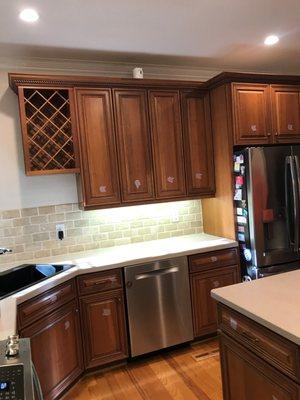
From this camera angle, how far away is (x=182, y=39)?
2768 millimetres

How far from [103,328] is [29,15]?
2.31 m

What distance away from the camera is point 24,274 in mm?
2719

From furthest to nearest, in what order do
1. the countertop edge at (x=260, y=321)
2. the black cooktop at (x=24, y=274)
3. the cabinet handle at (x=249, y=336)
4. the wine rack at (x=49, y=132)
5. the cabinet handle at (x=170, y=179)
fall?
1. the cabinet handle at (x=170, y=179)
2. the wine rack at (x=49, y=132)
3. the black cooktop at (x=24, y=274)
4. the cabinet handle at (x=249, y=336)
5. the countertop edge at (x=260, y=321)

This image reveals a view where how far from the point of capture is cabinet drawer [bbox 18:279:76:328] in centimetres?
206

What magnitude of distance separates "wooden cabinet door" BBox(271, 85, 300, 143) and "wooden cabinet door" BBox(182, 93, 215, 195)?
619 millimetres

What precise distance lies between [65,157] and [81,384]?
5.96 feet

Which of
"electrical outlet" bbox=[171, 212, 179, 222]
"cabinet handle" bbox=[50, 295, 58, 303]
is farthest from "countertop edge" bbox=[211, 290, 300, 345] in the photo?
"electrical outlet" bbox=[171, 212, 179, 222]

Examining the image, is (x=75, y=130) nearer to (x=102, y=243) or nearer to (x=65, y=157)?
(x=65, y=157)

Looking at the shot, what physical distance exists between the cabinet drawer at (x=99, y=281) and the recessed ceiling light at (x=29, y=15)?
1849 mm

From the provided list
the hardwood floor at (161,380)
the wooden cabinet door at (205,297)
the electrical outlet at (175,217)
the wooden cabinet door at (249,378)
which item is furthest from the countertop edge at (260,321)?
the electrical outlet at (175,217)

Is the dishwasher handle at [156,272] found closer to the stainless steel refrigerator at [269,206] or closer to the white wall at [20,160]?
the stainless steel refrigerator at [269,206]

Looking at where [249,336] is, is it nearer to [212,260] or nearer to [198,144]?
[212,260]

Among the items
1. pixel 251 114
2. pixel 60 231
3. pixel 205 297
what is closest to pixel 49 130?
pixel 60 231

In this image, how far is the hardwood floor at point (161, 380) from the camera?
2.37 m
